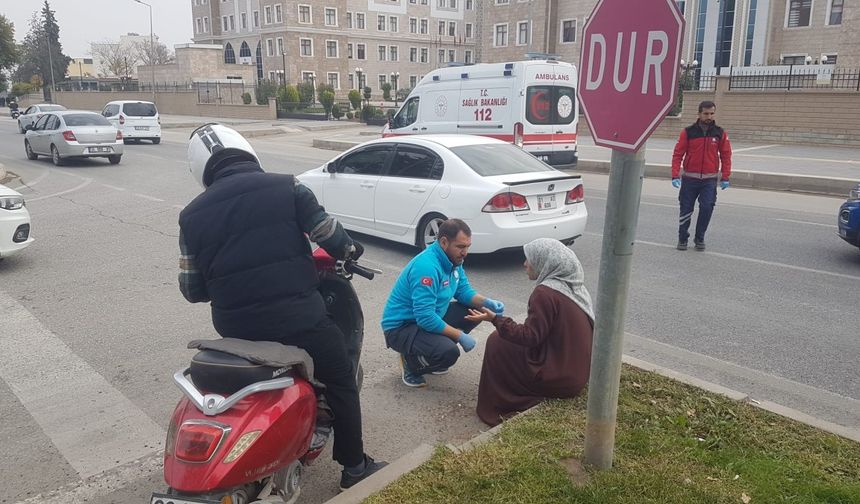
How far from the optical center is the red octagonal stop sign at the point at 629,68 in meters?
2.75

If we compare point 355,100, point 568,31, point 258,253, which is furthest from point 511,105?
point 568,31

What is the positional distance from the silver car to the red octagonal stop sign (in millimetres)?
19637

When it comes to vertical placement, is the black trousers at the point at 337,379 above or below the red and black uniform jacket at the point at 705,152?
below

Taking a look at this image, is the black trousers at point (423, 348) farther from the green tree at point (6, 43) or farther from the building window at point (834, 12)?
the building window at point (834, 12)

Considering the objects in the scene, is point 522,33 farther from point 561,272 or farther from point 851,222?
point 561,272

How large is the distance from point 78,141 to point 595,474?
65.1ft

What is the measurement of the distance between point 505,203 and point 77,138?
1608 centimetres

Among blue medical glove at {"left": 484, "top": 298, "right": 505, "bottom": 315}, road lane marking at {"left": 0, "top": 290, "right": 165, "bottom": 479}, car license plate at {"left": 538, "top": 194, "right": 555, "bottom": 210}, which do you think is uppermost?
car license plate at {"left": 538, "top": 194, "right": 555, "bottom": 210}

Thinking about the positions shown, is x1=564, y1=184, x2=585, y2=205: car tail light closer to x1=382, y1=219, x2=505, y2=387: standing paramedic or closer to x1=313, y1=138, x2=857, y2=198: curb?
x1=382, y1=219, x2=505, y2=387: standing paramedic

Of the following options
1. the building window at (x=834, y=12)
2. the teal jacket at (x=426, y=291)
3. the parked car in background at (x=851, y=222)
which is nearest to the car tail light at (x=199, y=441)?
the teal jacket at (x=426, y=291)

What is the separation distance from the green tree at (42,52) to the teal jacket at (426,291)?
9784 cm

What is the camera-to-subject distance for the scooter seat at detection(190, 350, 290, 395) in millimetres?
2715

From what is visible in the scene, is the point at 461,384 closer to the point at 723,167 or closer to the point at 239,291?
the point at 239,291

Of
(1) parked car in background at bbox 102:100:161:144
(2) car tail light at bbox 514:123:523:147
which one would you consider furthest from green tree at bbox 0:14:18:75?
(2) car tail light at bbox 514:123:523:147
